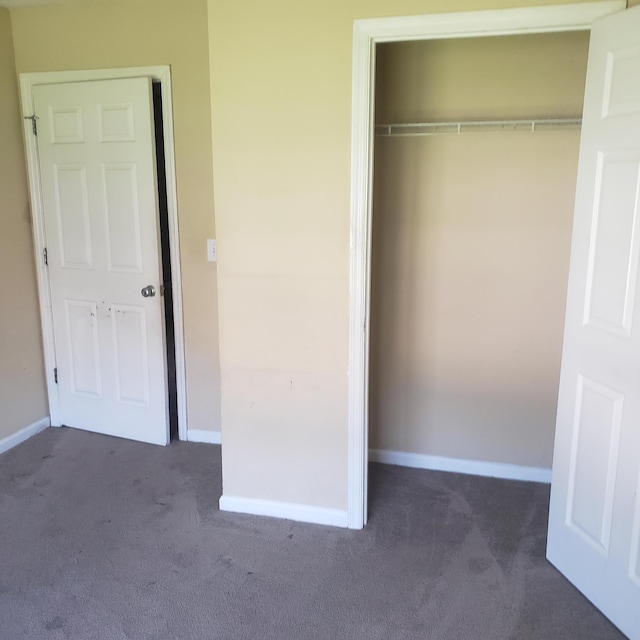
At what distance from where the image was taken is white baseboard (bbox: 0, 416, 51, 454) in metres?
3.47

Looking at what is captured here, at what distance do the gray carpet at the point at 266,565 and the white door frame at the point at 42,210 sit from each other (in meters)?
0.67

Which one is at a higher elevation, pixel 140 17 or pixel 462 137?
pixel 140 17

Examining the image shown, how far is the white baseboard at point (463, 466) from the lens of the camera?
3.14 meters

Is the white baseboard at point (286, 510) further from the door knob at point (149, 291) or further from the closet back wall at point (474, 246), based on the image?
the door knob at point (149, 291)

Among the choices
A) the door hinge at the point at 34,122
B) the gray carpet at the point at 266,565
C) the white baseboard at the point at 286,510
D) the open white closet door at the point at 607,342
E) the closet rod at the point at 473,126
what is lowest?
the gray carpet at the point at 266,565

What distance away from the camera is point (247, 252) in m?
2.58

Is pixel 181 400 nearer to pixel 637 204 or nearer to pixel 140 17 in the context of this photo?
pixel 140 17

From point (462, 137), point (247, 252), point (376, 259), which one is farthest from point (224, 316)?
point (462, 137)

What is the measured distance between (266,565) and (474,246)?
182 cm

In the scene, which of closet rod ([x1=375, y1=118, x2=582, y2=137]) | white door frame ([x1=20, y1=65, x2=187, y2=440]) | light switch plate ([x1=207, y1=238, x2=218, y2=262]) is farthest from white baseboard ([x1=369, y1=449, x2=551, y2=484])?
closet rod ([x1=375, y1=118, x2=582, y2=137])

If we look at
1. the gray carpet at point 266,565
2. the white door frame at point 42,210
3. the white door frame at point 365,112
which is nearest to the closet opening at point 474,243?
the gray carpet at point 266,565

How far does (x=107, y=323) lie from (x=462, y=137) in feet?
7.56

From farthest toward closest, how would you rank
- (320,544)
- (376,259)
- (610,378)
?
(376,259), (320,544), (610,378)

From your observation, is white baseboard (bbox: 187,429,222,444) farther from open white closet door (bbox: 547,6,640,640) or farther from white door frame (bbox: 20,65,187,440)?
open white closet door (bbox: 547,6,640,640)
